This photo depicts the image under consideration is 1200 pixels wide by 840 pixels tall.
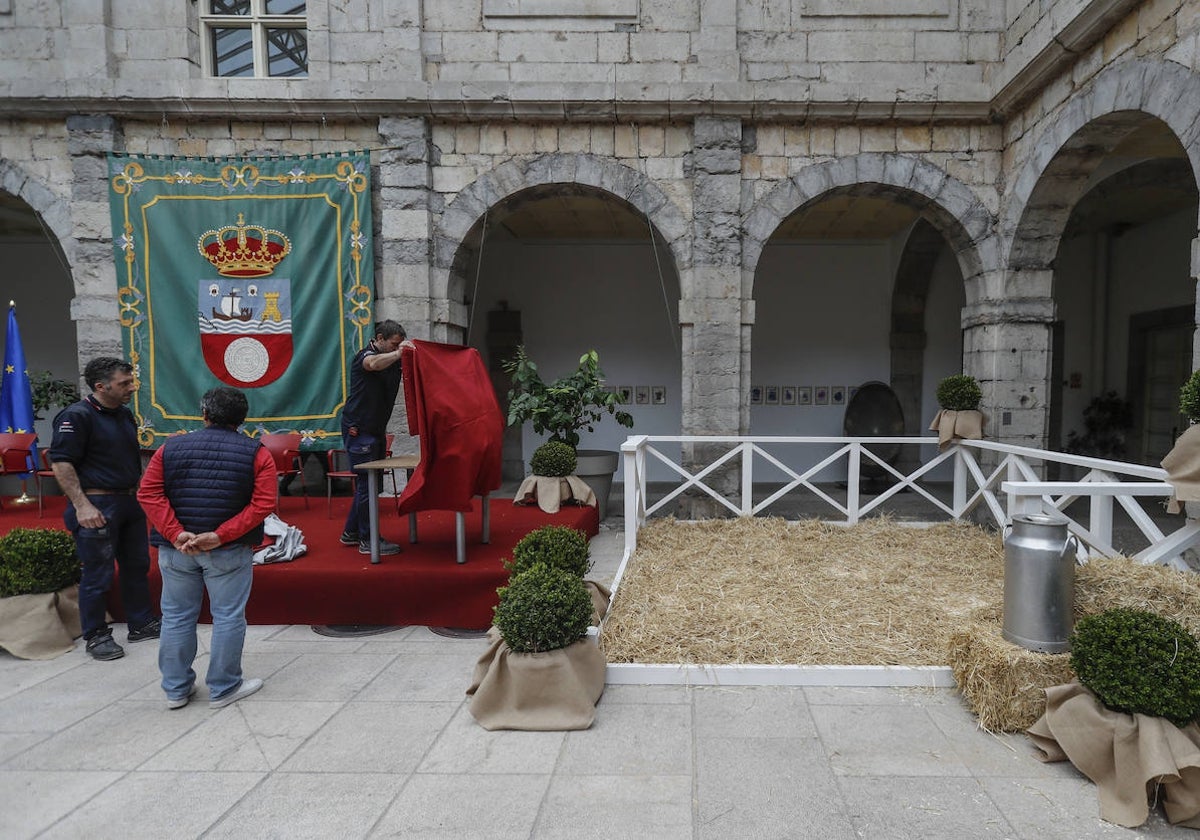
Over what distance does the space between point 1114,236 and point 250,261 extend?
11498 mm

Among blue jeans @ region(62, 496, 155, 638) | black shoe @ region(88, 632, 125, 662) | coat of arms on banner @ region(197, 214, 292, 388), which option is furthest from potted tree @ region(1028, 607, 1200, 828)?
coat of arms on banner @ region(197, 214, 292, 388)

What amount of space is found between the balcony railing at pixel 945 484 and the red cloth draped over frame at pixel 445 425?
4.05 feet

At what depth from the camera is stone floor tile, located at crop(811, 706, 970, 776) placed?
2.60 metres

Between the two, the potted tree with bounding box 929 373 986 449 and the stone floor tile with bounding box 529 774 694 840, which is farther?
the potted tree with bounding box 929 373 986 449

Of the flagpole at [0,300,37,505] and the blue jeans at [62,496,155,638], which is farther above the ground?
the flagpole at [0,300,37,505]

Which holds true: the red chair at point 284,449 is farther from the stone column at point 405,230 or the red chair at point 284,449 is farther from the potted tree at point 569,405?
the potted tree at point 569,405

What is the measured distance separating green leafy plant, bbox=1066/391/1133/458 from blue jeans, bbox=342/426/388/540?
9.93 m

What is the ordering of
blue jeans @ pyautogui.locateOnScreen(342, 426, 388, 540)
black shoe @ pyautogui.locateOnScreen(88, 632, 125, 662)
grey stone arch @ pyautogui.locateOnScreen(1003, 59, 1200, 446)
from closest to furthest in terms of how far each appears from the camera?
black shoe @ pyautogui.locateOnScreen(88, 632, 125, 662), blue jeans @ pyautogui.locateOnScreen(342, 426, 388, 540), grey stone arch @ pyautogui.locateOnScreen(1003, 59, 1200, 446)

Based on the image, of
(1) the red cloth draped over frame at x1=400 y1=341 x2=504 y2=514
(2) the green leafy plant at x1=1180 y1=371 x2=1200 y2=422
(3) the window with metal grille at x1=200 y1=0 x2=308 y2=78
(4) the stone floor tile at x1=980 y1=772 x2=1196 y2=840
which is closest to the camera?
(4) the stone floor tile at x1=980 y1=772 x2=1196 y2=840

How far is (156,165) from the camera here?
6.57 meters

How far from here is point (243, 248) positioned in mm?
6633

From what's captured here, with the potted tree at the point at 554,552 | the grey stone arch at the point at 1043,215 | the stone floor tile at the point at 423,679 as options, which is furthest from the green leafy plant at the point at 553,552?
the grey stone arch at the point at 1043,215

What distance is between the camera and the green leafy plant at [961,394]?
6277 millimetres

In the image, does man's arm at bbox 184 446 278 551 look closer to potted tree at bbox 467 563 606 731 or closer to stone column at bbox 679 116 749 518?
potted tree at bbox 467 563 606 731
